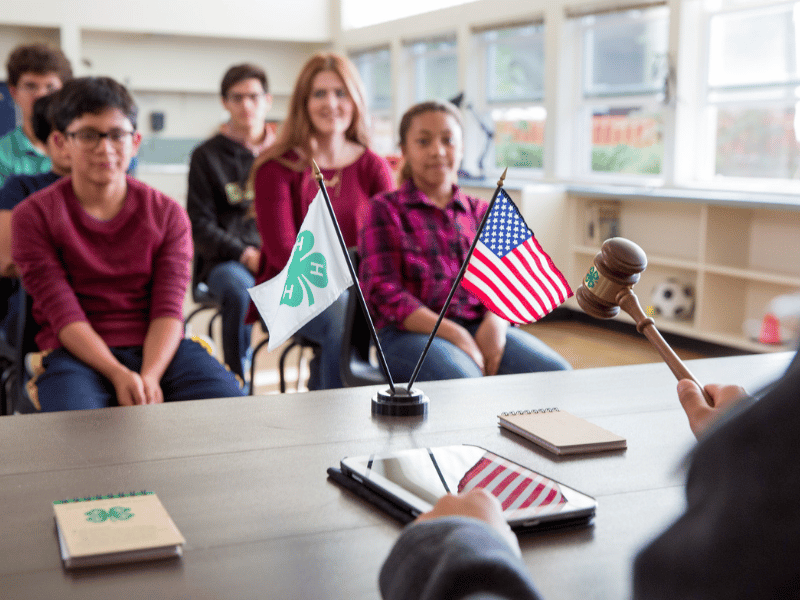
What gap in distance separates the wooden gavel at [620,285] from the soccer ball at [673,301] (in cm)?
415

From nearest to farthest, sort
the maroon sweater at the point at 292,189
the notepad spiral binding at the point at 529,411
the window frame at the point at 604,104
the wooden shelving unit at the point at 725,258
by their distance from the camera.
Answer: the notepad spiral binding at the point at 529,411 < the maroon sweater at the point at 292,189 < the wooden shelving unit at the point at 725,258 < the window frame at the point at 604,104

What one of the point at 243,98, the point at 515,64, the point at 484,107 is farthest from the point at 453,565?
the point at 484,107

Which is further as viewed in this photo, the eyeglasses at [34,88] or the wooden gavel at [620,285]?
the eyeglasses at [34,88]

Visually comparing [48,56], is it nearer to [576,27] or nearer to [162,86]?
[576,27]

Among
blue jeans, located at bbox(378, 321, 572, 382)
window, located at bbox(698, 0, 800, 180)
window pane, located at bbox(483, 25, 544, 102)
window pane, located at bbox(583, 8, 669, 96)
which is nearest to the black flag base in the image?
blue jeans, located at bbox(378, 321, 572, 382)

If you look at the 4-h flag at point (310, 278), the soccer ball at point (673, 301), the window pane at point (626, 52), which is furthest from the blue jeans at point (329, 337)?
the window pane at point (626, 52)

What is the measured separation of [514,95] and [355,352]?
5048 millimetres

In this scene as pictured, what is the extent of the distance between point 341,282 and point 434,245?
983 mm

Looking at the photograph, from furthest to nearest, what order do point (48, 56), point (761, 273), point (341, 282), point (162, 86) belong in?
point (162, 86) < point (761, 273) < point (48, 56) < point (341, 282)

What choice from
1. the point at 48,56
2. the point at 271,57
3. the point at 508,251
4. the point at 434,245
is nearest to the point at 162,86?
the point at 271,57

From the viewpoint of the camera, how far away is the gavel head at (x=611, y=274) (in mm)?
1162

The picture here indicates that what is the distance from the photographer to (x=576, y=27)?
626 centimetres

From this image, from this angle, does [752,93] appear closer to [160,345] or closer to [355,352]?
[355,352]

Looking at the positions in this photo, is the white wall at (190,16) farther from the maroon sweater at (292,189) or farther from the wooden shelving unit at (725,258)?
the maroon sweater at (292,189)
